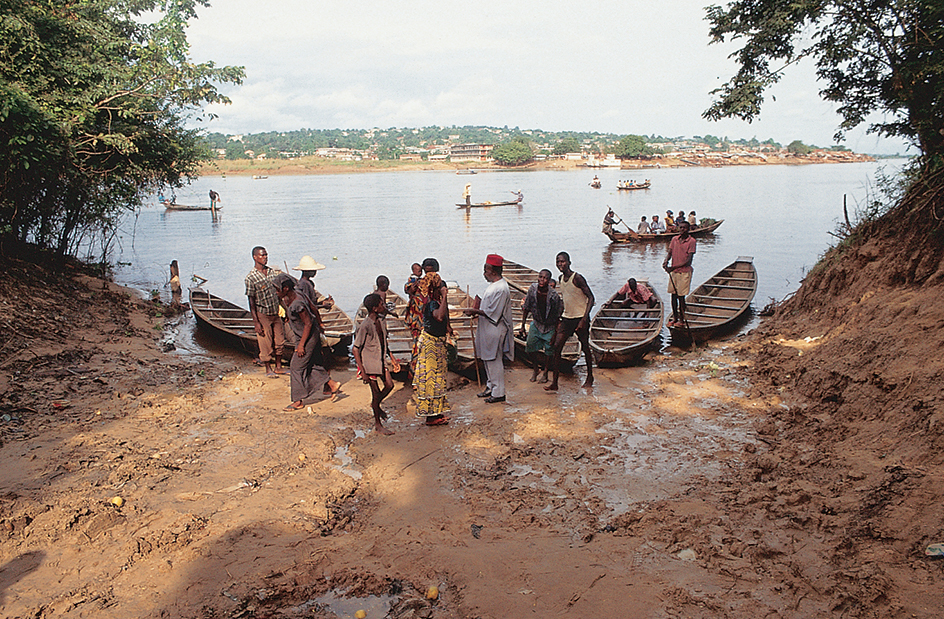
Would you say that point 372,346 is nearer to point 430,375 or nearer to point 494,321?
point 430,375

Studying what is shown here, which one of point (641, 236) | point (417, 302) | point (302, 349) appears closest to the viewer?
point (417, 302)

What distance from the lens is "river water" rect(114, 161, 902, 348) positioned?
19094 mm

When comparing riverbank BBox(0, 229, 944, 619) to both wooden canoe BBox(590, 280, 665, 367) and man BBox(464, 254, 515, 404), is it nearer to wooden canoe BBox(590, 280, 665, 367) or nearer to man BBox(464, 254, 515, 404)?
man BBox(464, 254, 515, 404)

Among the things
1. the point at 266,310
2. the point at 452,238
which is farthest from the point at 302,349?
the point at 452,238

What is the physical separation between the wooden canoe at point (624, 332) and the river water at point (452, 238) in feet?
14.6

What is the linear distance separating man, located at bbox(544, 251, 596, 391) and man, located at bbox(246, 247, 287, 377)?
3.71 metres

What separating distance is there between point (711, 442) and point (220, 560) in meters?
4.68

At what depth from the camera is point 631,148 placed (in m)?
98.6

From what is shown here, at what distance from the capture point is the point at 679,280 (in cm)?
1058

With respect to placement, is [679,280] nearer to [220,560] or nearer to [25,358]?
[220,560]

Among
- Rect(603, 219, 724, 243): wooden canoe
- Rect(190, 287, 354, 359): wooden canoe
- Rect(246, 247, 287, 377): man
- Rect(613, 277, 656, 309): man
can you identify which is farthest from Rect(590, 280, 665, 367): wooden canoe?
Rect(603, 219, 724, 243): wooden canoe

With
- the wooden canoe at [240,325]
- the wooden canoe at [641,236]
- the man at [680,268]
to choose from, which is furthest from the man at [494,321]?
the wooden canoe at [641,236]

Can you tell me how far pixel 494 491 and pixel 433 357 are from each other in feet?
5.49

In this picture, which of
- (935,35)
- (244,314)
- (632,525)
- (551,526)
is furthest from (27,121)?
(935,35)
